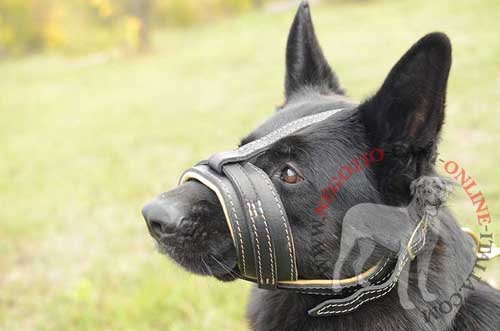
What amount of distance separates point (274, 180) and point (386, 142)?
49cm

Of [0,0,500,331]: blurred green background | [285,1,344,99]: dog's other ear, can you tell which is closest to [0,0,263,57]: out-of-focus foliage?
[0,0,500,331]: blurred green background

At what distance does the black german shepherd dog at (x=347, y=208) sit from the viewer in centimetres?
185

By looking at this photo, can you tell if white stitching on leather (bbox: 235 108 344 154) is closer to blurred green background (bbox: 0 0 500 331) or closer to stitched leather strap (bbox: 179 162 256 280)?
stitched leather strap (bbox: 179 162 256 280)

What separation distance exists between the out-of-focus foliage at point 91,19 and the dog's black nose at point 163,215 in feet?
48.3

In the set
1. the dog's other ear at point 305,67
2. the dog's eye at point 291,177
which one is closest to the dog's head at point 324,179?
the dog's eye at point 291,177

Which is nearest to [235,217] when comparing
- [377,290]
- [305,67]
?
[377,290]

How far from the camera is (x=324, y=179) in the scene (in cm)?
194

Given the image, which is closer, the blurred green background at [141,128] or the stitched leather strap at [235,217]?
the stitched leather strap at [235,217]

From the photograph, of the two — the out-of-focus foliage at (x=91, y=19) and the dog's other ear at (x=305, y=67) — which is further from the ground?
the out-of-focus foliage at (x=91, y=19)

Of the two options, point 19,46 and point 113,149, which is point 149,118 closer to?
point 113,149

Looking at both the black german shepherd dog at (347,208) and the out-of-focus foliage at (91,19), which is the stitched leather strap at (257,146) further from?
the out-of-focus foliage at (91,19)

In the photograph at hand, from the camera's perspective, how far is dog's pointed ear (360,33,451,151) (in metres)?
1.67

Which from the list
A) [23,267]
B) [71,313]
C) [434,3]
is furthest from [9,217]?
[434,3]

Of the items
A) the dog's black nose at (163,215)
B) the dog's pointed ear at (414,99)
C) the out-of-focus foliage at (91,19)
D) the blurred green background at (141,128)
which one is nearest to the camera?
the dog's pointed ear at (414,99)
